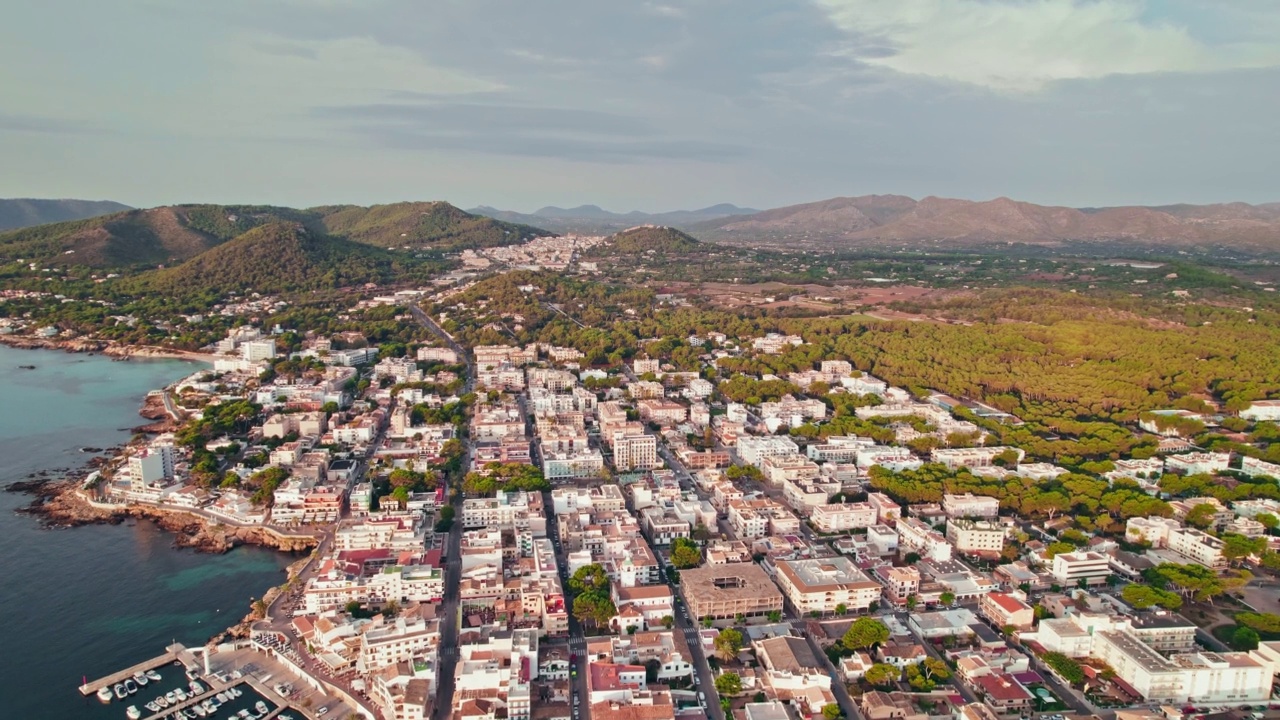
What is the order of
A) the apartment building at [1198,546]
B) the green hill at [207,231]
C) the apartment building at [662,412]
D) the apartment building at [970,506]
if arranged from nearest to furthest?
the apartment building at [1198,546], the apartment building at [970,506], the apartment building at [662,412], the green hill at [207,231]

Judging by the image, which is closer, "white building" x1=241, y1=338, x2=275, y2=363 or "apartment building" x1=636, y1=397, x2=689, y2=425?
"apartment building" x1=636, y1=397, x2=689, y2=425

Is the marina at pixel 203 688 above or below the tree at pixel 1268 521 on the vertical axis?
below

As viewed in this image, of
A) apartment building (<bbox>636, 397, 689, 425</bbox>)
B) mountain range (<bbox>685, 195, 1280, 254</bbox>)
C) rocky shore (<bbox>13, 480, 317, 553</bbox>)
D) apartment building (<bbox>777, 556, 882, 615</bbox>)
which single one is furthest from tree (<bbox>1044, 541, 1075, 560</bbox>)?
mountain range (<bbox>685, 195, 1280, 254</bbox>)

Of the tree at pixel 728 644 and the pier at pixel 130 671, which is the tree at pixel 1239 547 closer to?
the tree at pixel 728 644

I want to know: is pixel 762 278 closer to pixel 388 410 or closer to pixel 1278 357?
pixel 1278 357

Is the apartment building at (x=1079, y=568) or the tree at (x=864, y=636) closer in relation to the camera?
the tree at (x=864, y=636)

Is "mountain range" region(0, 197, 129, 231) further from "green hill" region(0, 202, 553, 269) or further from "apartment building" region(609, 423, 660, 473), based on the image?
"apartment building" region(609, 423, 660, 473)

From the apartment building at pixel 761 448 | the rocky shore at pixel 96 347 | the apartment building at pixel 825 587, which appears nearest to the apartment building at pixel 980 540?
the apartment building at pixel 825 587
